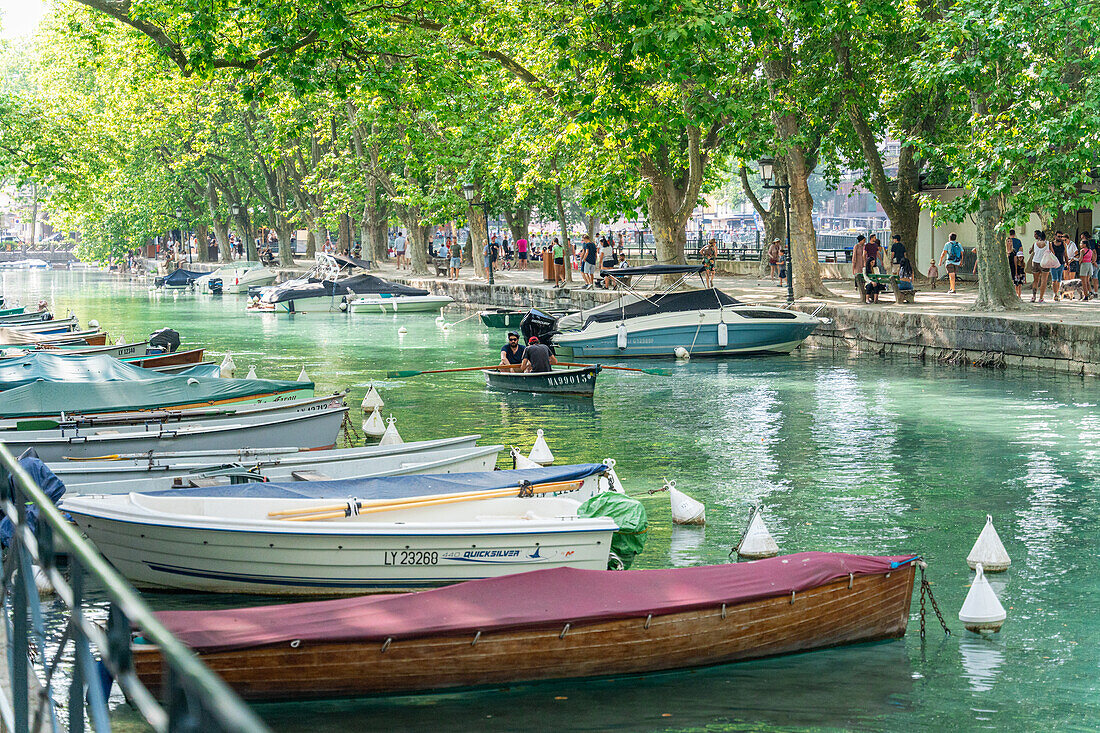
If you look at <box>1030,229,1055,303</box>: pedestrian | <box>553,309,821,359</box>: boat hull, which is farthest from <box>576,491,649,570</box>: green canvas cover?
<box>1030,229,1055,303</box>: pedestrian

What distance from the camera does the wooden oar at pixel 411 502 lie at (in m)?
10.1

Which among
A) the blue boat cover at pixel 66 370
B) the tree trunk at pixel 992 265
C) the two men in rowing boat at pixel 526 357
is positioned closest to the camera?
the blue boat cover at pixel 66 370

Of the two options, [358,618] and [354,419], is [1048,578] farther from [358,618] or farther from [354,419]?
[354,419]

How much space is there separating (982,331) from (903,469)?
1093 centimetres

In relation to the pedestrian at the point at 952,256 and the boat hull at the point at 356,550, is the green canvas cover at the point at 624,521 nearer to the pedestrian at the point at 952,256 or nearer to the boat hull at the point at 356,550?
the boat hull at the point at 356,550

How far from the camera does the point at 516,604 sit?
316 inches

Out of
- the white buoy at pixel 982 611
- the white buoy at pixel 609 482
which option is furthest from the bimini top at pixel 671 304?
the white buoy at pixel 982 611

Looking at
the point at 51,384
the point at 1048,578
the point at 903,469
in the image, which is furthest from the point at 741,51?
the point at 1048,578

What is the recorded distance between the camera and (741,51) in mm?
31641

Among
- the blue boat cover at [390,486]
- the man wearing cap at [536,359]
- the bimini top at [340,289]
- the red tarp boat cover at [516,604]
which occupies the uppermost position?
the bimini top at [340,289]

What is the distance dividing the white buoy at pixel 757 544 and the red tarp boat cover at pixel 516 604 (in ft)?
6.42

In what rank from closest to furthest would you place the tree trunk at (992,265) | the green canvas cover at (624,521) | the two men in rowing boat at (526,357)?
the green canvas cover at (624,521)
the two men in rowing boat at (526,357)
the tree trunk at (992,265)

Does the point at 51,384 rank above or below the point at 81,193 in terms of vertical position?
below

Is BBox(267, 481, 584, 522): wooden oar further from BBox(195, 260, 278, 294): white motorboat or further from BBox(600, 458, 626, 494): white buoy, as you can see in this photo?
BBox(195, 260, 278, 294): white motorboat
